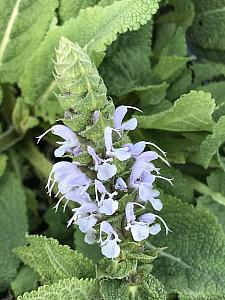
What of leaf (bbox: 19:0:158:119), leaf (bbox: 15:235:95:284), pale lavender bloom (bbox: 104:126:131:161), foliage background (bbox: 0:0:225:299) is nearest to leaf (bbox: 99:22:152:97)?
foliage background (bbox: 0:0:225:299)

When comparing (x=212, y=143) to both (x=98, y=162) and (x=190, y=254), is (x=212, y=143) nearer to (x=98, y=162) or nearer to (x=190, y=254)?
(x=190, y=254)

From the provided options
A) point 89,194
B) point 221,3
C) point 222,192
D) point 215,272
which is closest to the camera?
point 89,194

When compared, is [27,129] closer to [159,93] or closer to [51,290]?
[159,93]

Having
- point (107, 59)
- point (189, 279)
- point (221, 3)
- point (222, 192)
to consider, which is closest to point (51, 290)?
point (189, 279)

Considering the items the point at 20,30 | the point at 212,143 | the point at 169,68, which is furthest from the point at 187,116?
the point at 20,30

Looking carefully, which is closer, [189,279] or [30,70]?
[189,279]

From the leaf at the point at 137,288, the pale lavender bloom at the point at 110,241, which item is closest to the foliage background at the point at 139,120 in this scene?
the leaf at the point at 137,288
